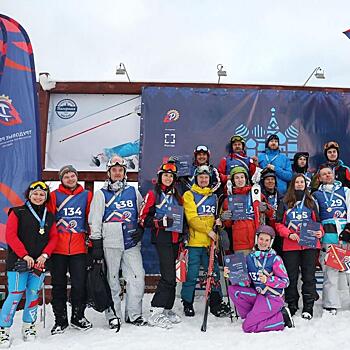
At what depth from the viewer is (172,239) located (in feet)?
16.9

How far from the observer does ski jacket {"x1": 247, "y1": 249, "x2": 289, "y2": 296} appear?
15.4 feet

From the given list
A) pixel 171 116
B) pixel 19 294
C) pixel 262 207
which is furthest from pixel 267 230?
pixel 171 116

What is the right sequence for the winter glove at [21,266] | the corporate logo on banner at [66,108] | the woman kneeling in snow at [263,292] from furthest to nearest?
the corporate logo on banner at [66,108] → the woman kneeling in snow at [263,292] → the winter glove at [21,266]

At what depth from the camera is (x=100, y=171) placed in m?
7.13

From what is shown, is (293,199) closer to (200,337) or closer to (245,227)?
(245,227)

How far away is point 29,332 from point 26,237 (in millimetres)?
980

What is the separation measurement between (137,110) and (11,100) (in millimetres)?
2001

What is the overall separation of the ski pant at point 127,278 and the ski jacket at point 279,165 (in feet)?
7.25

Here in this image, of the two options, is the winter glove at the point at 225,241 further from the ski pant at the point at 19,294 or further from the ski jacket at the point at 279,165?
the ski pant at the point at 19,294

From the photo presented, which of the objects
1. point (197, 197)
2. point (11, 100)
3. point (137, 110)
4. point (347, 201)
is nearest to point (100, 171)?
point (137, 110)

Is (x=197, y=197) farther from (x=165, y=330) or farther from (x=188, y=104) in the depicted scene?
(x=188, y=104)

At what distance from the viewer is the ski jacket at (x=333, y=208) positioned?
5.16 metres

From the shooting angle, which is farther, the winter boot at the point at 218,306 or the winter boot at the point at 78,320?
the winter boot at the point at 218,306

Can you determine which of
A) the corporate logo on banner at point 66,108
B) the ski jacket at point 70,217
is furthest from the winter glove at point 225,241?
the corporate logo on banner at point 66,108
